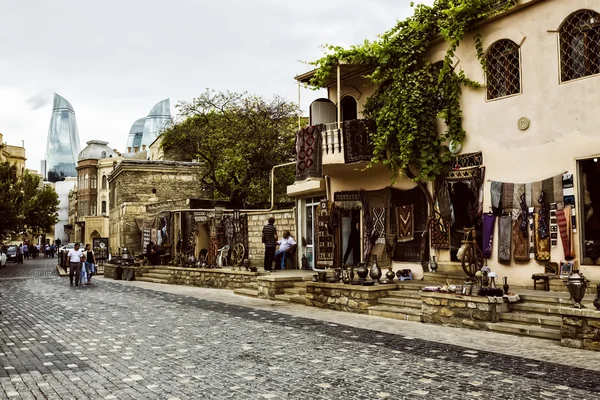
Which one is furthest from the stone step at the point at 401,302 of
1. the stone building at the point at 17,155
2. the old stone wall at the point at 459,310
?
the stone building at the point at 17,155

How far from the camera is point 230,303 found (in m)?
14.1

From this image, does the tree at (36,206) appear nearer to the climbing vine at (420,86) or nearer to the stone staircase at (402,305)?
the climbing vine at (420,86)

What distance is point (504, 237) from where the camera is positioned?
468 inches

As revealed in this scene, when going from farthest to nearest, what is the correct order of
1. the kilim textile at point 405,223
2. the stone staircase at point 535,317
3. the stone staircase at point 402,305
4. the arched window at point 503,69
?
1. the kilim textile at point 405,223
2. the arched window at point 503,69
3. the stone staircase at point 402,305
4. the stone staircase at point 535,317

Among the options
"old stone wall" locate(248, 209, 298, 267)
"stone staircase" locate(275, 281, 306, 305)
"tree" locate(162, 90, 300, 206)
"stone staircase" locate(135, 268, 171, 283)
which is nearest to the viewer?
"stone staircase" locate(275, 281, 306, 305)

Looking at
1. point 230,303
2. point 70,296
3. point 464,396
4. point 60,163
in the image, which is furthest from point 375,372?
point 60,163

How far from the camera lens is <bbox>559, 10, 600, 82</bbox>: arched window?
10688 mm

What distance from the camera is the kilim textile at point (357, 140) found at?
1457 centimetres

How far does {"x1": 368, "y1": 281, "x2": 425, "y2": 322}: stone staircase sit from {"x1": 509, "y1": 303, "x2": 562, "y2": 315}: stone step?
180 centimetres

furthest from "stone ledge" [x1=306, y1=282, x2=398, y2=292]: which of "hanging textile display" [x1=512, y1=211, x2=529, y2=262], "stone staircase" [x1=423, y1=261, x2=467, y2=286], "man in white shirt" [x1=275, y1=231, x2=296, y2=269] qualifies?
"man in white shirt" [x1=275, y1=231, x2=296, y2=269]

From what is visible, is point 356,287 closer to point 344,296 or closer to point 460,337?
point 344,296

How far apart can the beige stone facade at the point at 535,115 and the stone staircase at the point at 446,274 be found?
21 centimetres

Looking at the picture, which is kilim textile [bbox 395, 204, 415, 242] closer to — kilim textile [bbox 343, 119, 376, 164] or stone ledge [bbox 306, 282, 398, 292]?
kilim textile [bbox 343, 119, 376, 164]

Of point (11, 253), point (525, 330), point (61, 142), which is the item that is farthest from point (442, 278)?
point (61, 142)
